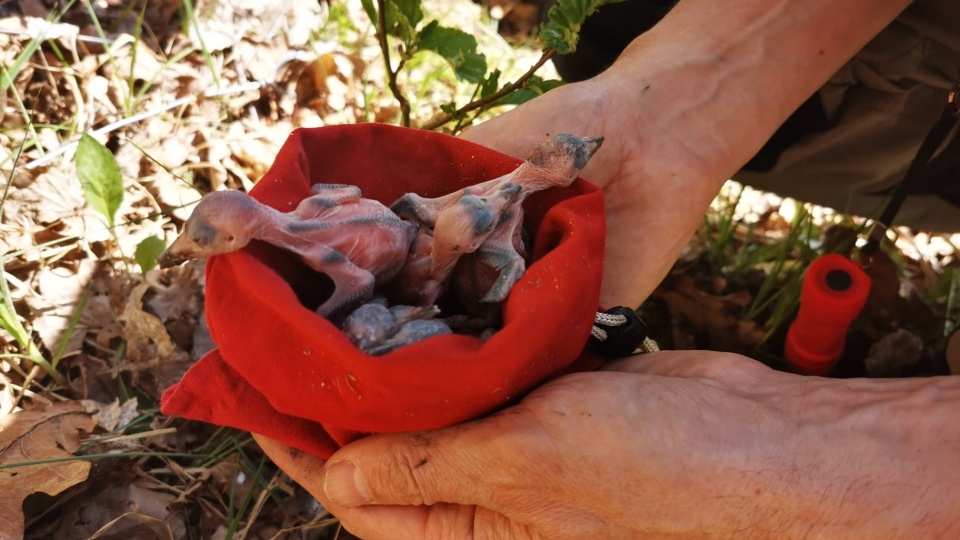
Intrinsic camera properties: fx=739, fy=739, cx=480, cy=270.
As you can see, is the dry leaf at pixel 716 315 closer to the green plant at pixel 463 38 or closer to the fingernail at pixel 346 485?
the green plant at pixel 463 38

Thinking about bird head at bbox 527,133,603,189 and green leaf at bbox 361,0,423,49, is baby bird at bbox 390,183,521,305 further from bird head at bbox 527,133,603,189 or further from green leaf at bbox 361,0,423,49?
green leaf at bbox 361,0,423,49

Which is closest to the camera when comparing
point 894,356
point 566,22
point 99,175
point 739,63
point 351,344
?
point 351,344

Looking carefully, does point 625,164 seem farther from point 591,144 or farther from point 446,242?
point 446,242

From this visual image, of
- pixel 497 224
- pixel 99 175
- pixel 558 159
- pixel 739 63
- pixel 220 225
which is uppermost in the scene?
pixel 739 63

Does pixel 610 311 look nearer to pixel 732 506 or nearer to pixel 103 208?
pixel 732 506

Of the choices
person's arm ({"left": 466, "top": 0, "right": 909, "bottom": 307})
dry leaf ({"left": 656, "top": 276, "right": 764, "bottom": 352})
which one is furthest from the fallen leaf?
person's arm ({"left": 466, "top": 0, "right": 909, "bottom": 307})

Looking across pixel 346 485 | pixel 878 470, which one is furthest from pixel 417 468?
pixel 878 470

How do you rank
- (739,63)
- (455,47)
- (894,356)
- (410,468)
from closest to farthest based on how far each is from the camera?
(410,468) → (455,47) → (739,63) → (894,356)
